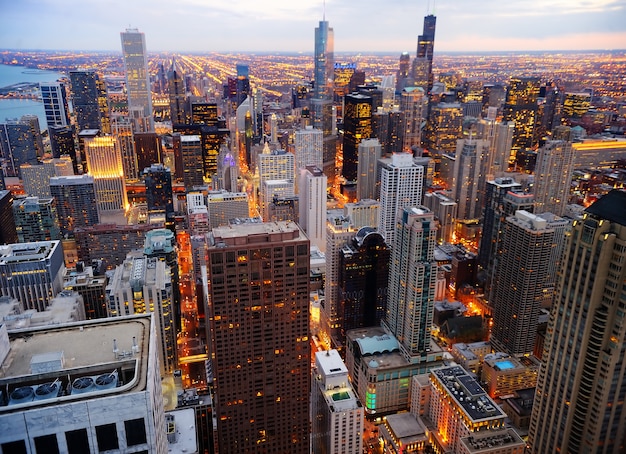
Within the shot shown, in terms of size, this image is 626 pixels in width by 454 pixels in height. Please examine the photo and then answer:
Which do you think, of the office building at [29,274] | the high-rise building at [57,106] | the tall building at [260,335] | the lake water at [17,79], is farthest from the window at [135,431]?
the high-rise building at [57,106]

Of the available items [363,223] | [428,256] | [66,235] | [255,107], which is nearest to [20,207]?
[66,235]

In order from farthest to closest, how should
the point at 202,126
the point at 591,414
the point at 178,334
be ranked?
the point at 202,126
the point at 178,334
the point at 591,414

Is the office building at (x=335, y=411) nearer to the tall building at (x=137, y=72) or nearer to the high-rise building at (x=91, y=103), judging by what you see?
the high-rise building at (x=91, y=103)

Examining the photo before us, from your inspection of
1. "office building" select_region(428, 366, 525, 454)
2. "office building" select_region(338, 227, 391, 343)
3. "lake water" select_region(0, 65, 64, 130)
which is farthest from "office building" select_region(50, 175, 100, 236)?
"office building" select_region(428, 366, 525, 454)

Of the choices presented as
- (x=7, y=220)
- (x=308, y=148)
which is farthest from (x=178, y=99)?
(x=7, y=220)

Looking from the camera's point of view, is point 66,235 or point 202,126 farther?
point 202,126

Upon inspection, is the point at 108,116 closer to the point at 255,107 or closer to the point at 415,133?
the point at 255,107
